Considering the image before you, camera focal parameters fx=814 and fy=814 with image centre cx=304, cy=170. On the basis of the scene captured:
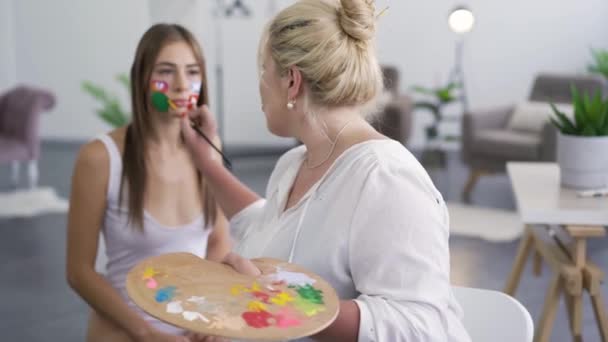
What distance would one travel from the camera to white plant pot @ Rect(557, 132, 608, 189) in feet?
8.80

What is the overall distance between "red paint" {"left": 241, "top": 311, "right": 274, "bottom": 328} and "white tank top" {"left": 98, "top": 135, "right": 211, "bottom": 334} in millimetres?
987

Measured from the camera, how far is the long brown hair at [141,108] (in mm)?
2033

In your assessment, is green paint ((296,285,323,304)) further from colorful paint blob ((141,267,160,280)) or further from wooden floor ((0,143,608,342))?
wooden floor ((0,143,608,342))

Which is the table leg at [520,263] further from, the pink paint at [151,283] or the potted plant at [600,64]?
the potted plant at [600,64]

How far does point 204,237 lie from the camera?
7.13 feet

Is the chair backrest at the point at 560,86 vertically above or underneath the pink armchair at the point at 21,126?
above

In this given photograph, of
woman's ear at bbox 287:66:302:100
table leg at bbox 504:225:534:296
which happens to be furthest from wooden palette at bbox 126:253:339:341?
table leg at bbox 504:225:534:296

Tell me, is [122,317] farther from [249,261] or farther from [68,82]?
[68,82]

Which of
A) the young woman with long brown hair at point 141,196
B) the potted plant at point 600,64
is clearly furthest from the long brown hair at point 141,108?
the potted plant at point 600,64

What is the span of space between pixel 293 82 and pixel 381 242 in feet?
1.10

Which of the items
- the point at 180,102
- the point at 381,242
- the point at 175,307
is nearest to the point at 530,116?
the point at 180,102

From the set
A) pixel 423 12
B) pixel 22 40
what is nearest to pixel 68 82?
pixel 22 40

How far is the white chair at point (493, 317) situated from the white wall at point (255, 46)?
564cm

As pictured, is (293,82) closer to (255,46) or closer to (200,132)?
(200,132)
